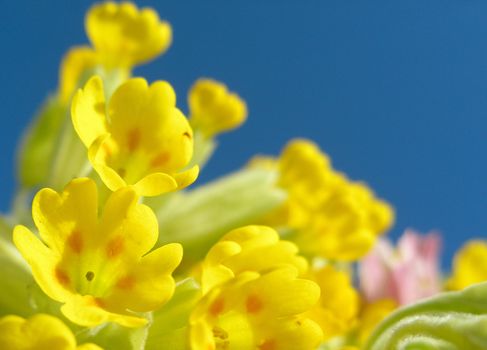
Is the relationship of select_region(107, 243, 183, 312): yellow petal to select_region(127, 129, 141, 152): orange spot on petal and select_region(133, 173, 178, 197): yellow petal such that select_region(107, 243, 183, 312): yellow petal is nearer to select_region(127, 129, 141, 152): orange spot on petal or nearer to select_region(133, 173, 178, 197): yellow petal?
select_region(133, 173, 178, 197): yellow petal

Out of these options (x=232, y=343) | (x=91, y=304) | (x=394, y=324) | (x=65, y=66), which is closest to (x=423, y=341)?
(x=394, y=324)

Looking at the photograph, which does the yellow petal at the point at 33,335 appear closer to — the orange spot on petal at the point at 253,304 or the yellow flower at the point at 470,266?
the orange spot on petal at the point at 253,304

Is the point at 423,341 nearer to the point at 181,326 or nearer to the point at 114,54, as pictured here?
the point at 181,326

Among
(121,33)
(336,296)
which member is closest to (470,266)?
(336,296)

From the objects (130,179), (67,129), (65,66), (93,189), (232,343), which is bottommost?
(232,343)

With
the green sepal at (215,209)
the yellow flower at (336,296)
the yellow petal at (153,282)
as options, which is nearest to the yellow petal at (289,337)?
the yellow petal at (153,282)

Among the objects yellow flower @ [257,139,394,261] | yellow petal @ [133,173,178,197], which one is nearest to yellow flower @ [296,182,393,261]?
yellow flower @ [257,139,394,261]
